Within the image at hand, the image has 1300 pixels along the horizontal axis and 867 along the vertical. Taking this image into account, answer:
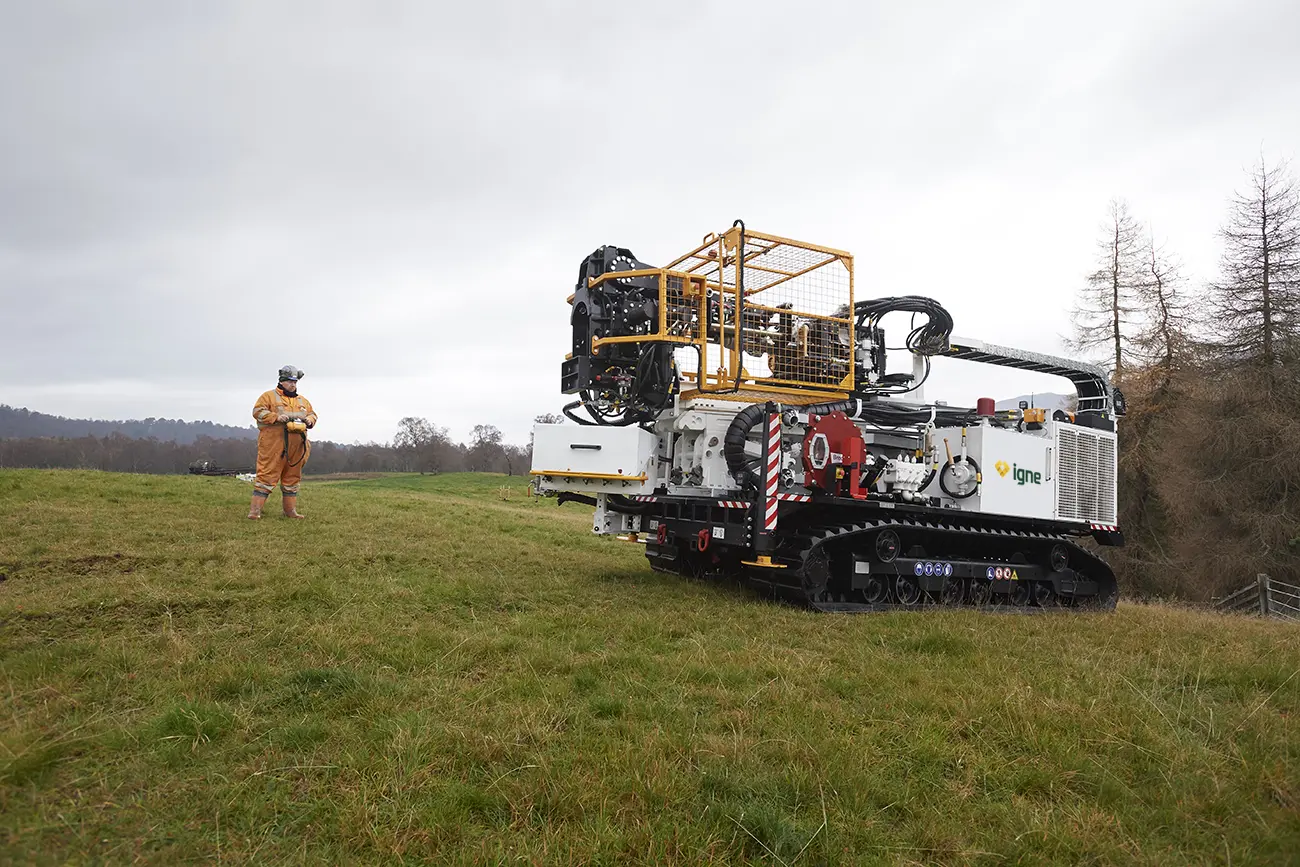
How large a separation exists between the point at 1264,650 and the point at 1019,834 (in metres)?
4.67

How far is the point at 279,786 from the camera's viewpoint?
2816mm

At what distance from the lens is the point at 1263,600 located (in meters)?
15.9

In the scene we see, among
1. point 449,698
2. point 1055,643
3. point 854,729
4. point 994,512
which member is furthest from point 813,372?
point 449,698

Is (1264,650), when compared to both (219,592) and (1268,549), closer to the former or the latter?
(219,592)

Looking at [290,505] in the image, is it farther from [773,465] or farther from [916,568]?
[916,568]

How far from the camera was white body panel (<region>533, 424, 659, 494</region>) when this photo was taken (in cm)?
783

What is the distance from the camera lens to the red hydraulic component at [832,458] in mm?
7430

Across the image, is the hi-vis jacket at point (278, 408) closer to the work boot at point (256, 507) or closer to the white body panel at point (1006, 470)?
the work boot at point (256, 507)

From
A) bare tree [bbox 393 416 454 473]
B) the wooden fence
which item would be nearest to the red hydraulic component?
the wooden fence

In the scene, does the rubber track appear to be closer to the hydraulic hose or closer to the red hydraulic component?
the red hydraulic component

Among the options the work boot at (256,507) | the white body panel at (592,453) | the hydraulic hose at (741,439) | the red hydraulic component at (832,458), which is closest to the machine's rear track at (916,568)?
the red hydraulic component at (832,458)

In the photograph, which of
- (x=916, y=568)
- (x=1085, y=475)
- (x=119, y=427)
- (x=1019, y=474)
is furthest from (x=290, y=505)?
(x=119, y=427)

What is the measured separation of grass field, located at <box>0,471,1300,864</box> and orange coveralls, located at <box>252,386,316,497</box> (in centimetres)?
Result: 321

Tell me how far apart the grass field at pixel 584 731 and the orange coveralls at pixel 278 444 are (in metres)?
3.21
